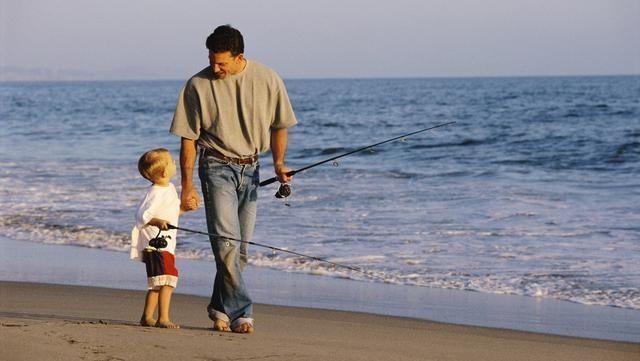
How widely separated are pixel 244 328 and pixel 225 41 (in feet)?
4.45

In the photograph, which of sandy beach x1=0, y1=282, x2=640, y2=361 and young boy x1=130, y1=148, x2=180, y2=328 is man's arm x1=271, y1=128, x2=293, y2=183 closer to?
young boy x1=130, y1=148, x2=180, y2=328

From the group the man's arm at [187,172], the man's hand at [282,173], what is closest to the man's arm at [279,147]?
the man's hand at [282,173]

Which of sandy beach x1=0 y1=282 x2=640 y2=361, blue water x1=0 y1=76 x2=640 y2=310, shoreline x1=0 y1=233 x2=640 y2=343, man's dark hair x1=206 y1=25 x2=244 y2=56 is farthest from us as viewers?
blue water x1=0 y1=76 x2=640 y2=310

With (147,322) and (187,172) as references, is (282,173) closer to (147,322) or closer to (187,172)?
(187,172)

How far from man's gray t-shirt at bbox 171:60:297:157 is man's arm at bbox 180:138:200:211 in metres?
0.04

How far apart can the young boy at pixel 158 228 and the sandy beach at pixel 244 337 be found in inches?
7.9

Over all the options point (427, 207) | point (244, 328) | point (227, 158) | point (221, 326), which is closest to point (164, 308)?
point (221, 326)

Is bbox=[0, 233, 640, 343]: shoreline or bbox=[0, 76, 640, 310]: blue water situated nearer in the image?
bbox=[0, 233, 640, 343]: shoreline

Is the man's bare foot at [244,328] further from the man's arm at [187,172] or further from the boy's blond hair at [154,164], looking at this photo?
the boy's blond hair at [154,164]

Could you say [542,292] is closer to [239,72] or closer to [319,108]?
[239,72]

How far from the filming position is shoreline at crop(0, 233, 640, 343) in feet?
21.5

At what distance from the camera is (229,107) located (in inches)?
212

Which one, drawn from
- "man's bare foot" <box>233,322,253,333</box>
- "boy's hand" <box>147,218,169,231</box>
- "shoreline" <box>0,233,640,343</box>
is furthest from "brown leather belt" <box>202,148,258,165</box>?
"shoreline" <box>0,233,640,343</box>

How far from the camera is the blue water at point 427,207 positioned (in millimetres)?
8414
